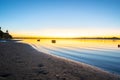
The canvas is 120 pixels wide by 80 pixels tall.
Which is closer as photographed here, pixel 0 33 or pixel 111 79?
pixel 111 79

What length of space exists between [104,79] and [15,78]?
21.1ft

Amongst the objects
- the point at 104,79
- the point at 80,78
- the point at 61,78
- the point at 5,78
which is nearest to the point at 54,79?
the point at 61,78

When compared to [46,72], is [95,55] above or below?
below

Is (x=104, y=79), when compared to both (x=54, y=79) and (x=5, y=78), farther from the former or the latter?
(x=5, y=78)

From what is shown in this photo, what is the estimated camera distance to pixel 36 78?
9516 mm

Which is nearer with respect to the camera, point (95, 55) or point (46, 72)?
point (46, 72)

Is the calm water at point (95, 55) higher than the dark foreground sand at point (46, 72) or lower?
lower

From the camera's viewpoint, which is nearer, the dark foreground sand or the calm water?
the dark foreground sand

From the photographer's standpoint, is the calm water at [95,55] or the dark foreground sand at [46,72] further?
the calm water at [95,55]

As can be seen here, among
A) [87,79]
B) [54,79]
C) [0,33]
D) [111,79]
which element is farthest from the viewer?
[0,33]

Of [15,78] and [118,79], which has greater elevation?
[15,78]

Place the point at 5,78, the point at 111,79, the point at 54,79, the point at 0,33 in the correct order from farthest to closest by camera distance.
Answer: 1. the point at 0,33
2. the point at 111,79
3. the point at 54,79
4. the point at 5,78

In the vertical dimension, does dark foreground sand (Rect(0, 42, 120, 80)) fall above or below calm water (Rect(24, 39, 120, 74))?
above

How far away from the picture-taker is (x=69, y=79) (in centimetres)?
980
